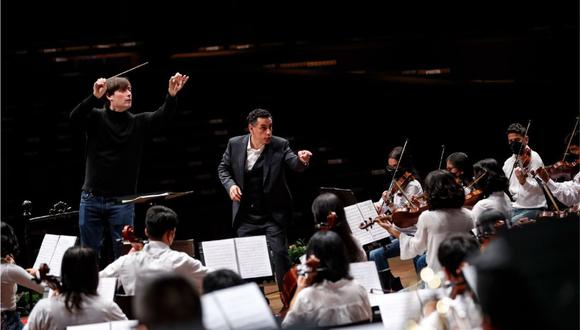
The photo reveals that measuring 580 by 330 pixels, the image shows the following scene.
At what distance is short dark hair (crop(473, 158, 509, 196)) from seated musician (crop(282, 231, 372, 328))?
5.81 feet

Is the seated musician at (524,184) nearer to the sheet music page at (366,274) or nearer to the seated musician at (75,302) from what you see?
the sheet music page at (366,274)

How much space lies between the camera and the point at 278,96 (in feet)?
27.5

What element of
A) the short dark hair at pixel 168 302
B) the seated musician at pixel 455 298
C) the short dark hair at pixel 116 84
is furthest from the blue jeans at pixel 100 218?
the short dark hair at pixel 168 302

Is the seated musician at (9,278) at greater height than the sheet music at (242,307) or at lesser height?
greater

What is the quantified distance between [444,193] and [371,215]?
0.84 metres

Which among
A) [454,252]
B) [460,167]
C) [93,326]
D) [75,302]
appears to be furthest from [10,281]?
[460,167]

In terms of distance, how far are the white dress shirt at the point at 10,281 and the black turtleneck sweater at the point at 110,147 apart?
3.22 feet

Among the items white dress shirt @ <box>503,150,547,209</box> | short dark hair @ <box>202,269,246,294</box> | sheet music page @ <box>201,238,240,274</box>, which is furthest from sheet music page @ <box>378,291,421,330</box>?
white dress shirt @ <box>503,150,547,209</box>

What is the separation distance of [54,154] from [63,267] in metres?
4.05

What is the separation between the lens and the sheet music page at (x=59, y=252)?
4523 mm

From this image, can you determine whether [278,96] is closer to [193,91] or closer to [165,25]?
[193,91]

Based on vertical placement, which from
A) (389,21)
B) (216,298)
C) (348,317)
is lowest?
(348,317)

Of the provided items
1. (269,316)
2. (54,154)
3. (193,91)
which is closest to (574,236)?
(269,316)

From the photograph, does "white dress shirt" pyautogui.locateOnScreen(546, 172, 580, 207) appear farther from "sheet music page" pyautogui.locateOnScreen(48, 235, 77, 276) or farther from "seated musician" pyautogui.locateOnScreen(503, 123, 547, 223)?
"sheet music page" pyautogui.locateOnScreen(48, 235, 77, 276)
